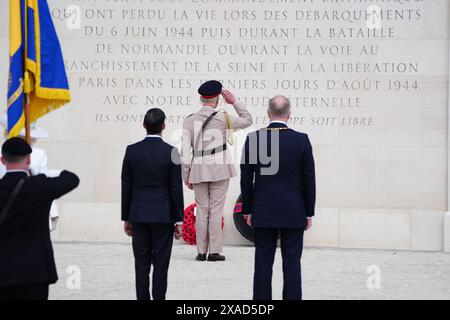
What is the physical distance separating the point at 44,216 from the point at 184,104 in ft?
22.6

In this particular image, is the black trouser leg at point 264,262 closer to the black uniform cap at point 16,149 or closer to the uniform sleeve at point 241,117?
the black uniform cap at point 16,149

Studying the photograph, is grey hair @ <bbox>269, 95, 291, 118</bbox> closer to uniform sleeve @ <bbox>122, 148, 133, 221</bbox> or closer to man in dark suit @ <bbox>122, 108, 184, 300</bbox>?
man in dark suit @ <bbox>122, 108, 184, 300</bbox>

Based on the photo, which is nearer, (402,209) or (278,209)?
(278,209)

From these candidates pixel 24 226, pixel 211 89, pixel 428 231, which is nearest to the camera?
pixel 24 226

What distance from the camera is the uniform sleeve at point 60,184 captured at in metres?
5.52

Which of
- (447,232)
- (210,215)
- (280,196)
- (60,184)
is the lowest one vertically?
(447,232)

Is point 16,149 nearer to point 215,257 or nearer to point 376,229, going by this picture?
point 215,257

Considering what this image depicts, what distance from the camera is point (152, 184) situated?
24.3 feet

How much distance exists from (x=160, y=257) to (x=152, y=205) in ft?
1.38

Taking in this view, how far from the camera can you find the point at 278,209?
719cm

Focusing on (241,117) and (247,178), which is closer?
(247,178)

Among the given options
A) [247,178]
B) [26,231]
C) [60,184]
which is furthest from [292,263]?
[26,231]
